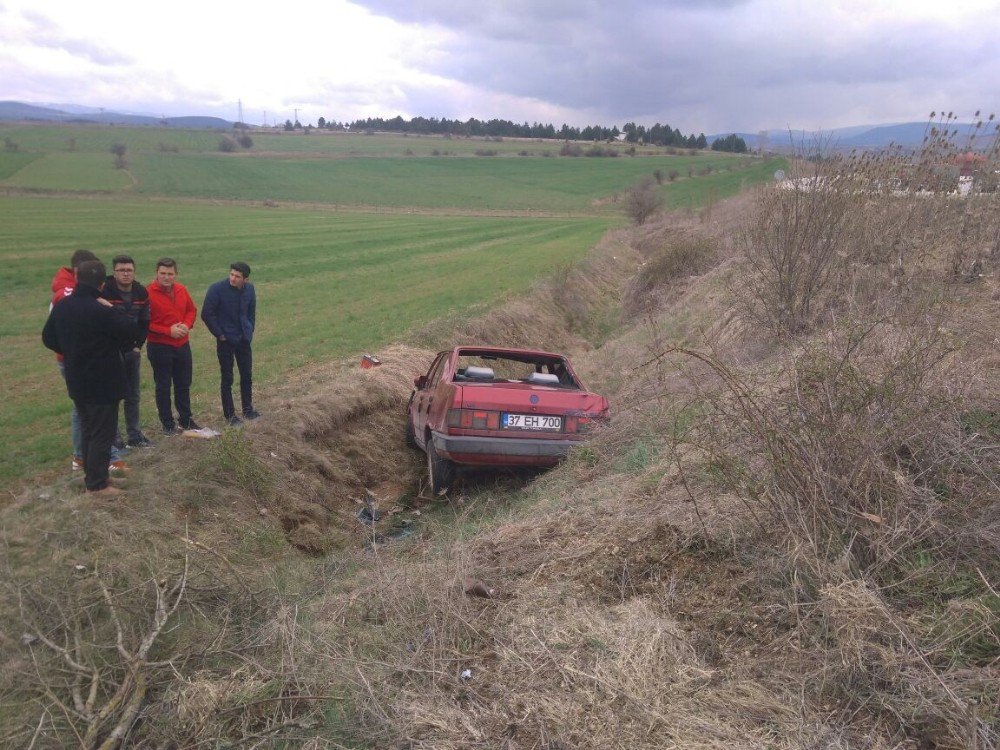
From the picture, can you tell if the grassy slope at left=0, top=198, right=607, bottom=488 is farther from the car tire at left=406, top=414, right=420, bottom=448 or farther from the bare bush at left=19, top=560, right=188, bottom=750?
the bare bush at left=19, top=560, right=188, bottom=750

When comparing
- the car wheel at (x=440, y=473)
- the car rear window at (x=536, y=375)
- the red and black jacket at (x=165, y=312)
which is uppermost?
the red and black jacket at (x=165, y=312)

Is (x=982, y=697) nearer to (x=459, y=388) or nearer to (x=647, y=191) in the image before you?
(x=459, y=388)

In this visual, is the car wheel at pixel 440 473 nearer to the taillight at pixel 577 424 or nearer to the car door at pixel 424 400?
the car door at pixel 424 400

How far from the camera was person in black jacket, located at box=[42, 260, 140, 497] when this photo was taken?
5.35m

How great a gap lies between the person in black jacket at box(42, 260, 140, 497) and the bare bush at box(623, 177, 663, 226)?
124ft

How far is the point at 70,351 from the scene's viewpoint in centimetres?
534

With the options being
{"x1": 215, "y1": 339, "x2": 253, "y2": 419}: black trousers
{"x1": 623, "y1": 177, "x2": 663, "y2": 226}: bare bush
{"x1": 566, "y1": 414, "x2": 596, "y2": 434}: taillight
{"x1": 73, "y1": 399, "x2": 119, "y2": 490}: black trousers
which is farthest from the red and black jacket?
{"x1": 623, "y1": 177, "x2": 663, "y2": 226}: bare bush

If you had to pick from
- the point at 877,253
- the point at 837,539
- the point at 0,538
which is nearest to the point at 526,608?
the point at 837,539

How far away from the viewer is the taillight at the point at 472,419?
21.5 ft

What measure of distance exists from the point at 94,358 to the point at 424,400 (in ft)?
11.7

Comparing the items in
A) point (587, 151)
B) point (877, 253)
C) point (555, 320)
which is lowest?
point (555, 320)

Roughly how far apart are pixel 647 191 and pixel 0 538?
1575 inches

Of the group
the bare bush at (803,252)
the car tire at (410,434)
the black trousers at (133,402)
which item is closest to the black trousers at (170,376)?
the black trousers at (133,402)

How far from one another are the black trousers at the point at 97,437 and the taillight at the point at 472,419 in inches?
112
